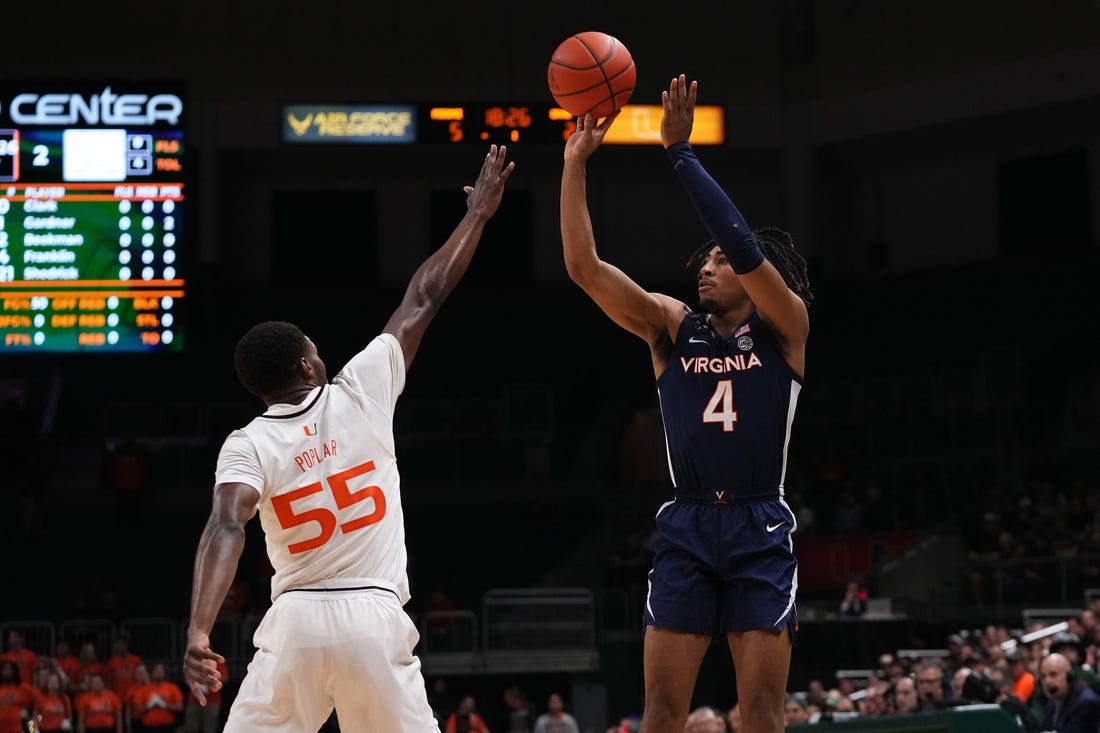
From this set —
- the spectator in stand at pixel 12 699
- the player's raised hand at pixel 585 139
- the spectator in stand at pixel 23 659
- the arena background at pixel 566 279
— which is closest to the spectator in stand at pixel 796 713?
the spectator in stand at pixel 12 699

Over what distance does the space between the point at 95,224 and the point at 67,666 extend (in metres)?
5.36

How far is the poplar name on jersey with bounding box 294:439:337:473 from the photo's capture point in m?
4.99

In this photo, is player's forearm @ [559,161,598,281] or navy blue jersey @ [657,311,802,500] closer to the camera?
navy blue jersey @ [657,311,802,500]

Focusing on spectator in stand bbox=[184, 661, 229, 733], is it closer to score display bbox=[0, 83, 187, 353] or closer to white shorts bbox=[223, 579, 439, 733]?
score display bbox=[0, 83, 187, 353]

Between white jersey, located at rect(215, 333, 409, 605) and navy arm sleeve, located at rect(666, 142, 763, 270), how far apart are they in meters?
1.28

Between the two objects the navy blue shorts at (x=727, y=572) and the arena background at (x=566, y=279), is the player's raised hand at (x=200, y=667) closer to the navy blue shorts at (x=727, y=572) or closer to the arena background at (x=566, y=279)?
the navy blue shorts at (x=727, y=572)

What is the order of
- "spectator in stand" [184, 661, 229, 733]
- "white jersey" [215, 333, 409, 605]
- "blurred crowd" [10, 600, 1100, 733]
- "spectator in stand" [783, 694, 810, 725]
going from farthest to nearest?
"spectator in stand" [184, 661, 229, 733]
"spectator in stand" [783, 694, 810, 725]
"blurred crowd" [10, 600, 1100, 733]
"white jersey" [215, 333, 409, 605]

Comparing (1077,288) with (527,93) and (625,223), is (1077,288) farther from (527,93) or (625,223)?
(527,93)

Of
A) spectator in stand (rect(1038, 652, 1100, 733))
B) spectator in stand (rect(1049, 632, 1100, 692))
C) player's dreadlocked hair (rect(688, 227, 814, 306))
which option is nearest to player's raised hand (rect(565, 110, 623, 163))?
player's dreadlocked hair (rect(688, 227, 814, 306))

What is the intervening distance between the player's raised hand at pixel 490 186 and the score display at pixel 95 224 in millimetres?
10816

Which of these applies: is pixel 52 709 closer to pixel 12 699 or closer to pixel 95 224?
pixel 12 699

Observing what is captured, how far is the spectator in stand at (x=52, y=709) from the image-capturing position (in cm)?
1700

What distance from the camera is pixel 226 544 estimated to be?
15.5 ft

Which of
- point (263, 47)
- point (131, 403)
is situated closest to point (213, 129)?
point (263, 47)
